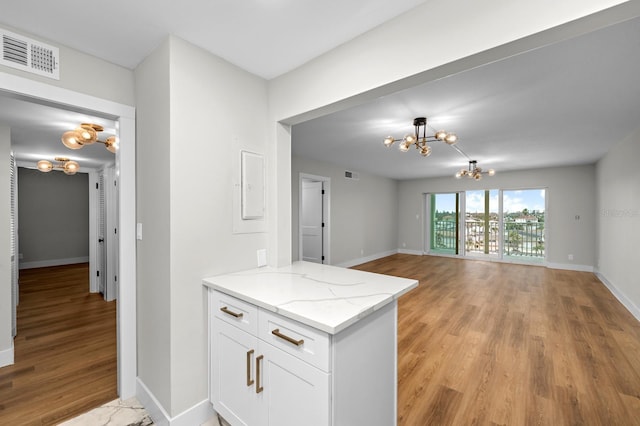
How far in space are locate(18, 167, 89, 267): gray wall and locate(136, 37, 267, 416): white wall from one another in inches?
292

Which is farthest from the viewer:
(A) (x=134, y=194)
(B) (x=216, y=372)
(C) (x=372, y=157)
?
(C) (x=372, y=157)

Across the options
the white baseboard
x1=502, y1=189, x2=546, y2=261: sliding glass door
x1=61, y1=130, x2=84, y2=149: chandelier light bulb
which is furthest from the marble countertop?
x1=502, y1=189, x2=546, y2=261: sliding glass door

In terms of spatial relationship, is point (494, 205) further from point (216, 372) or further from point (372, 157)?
point (216, 372)

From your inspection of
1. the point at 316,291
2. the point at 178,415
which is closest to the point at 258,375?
the point at 316,291

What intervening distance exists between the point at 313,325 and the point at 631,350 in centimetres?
358

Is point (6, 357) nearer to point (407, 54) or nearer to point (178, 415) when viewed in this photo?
point (178, 415)

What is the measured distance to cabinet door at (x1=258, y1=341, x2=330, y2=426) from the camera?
1.14m

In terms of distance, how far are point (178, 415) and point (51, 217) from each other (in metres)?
8.11

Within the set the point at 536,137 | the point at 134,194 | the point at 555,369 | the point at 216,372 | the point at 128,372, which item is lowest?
the point at 555,369

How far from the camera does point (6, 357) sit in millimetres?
2426

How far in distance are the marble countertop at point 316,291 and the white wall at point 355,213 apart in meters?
3.47

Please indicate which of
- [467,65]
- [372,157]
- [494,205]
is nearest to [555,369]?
[467,65]

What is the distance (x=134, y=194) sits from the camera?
6.55 ft

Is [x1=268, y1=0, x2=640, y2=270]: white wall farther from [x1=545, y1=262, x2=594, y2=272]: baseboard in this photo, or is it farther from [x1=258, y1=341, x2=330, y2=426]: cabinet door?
[x1=545, y1=262, x2=594, y2=272]: baseboard
